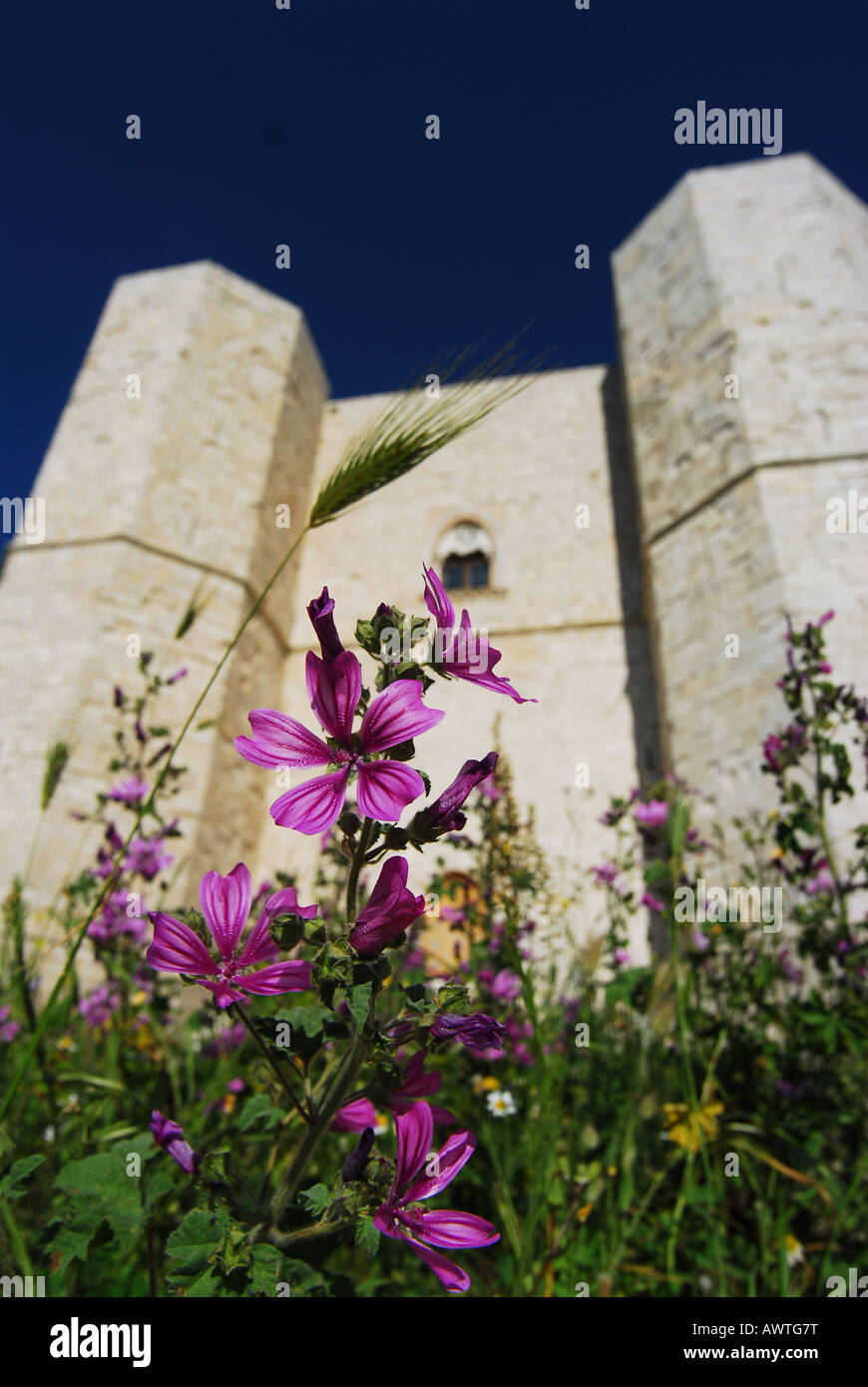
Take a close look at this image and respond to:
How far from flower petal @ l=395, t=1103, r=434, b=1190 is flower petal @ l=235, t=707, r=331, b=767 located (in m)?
0.35

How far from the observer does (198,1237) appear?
711 millimetres

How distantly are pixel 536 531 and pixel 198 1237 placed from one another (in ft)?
33.7

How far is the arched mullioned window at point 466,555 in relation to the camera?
1070 centimetres

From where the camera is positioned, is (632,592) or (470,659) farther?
(632,592)

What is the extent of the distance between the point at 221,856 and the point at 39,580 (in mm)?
3912

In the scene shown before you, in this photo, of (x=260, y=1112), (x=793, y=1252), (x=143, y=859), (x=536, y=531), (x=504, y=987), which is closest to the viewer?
(x=260, y=1112)

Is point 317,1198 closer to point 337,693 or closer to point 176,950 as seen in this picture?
point 176,950

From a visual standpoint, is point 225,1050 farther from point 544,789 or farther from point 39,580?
point 39,580

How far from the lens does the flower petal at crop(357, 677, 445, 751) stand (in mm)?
715

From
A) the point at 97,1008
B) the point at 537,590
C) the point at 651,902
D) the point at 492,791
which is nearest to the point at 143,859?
the point at 97,1008

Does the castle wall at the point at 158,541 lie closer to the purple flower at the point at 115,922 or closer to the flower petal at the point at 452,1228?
the purple flower at the point at 115,922

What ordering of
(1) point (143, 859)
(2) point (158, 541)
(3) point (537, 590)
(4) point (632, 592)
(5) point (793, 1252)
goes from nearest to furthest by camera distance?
(5) point (793, 1252)
(1) point (143, 859)
(2) point (158, 541)
(4) point (632, 592)
(3) point (537, 590)

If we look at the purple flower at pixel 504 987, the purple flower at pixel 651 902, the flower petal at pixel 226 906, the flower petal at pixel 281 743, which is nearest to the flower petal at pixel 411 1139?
the flower petal at pixel 226 906
